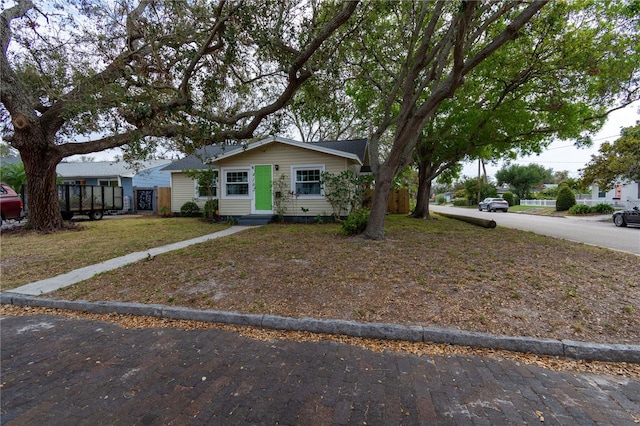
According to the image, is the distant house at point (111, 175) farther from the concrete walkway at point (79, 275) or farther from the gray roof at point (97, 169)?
the concrete walkway at point (79, 275)

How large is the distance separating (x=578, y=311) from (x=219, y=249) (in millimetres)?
6642

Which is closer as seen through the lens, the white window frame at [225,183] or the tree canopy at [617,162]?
the white window frame at [225,183]

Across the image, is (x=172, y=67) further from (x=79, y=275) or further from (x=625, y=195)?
(x=625, y=195)

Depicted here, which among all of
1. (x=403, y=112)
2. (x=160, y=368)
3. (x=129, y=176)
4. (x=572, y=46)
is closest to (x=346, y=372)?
(x=160, y=368)

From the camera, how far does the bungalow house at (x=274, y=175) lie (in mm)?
12516

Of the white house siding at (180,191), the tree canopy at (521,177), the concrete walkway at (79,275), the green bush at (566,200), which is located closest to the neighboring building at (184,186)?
the white house siding at (180,191)

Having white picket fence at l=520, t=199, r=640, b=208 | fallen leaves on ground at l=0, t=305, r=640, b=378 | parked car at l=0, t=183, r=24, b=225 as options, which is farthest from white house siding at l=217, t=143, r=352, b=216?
white picket fence at l=520, t=199, r=640, b=208

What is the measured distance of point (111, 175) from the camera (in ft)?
71.7

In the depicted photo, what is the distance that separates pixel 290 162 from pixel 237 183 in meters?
2.72

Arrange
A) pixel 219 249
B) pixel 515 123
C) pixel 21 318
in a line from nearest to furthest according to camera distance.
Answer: pixel 21 318, pixel 219 249, pixel 515 123

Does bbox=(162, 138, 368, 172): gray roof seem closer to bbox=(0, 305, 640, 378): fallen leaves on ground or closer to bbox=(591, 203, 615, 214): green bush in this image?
bbox=(0, 305, 640, 378): fallen leaves on ground

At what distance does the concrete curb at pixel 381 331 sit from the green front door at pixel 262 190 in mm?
9125

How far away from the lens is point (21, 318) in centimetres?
398

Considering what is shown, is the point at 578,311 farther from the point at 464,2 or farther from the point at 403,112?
the point at 403,112
